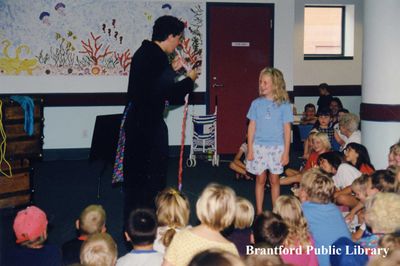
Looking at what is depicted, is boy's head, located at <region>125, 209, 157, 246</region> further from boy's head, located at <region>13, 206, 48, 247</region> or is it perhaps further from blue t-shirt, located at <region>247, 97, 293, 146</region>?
blue t-shirt, located at <region>247, 97, 293, 146</region>

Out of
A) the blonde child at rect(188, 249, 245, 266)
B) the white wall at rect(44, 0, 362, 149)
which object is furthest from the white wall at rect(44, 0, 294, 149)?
the blonde child at rect(188, 249, 245, 266)

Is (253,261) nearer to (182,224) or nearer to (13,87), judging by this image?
(182,224)

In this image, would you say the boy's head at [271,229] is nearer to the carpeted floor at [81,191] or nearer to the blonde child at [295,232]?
the blonde child at [295,232]

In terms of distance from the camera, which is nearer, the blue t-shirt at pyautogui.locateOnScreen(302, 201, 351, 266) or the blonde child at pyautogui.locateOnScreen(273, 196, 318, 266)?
the blonde child at pyautogui.locateOnScreen(273, 196, 318, 266)

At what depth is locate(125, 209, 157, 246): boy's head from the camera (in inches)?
122

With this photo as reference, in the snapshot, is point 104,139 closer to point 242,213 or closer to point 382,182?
point 242,213

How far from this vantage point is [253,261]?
232 centimetres

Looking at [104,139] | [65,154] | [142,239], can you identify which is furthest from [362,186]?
[65,154]

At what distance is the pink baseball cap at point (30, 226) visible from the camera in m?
3.32

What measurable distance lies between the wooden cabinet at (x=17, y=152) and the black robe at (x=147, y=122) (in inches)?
79.5

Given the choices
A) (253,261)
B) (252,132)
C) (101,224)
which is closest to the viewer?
(253,261)

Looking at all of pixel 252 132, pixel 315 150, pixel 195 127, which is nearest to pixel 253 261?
pixel 252 132

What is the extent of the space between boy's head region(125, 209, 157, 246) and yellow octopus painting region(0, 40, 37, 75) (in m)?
6.04

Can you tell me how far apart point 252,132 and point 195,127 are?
10.9ft
